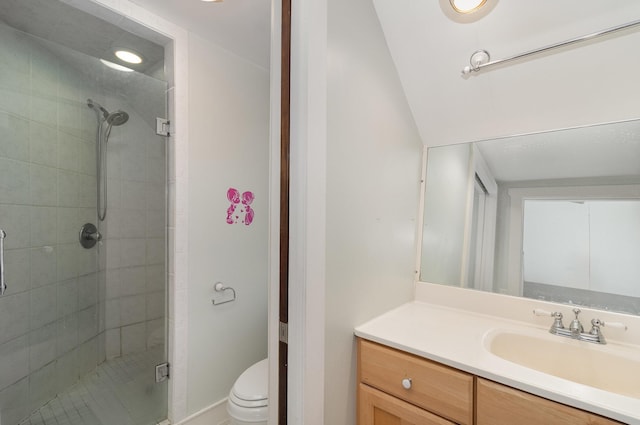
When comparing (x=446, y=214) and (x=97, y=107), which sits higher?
(x=97, y=107)

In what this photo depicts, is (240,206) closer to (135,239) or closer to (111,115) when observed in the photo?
(135,239)

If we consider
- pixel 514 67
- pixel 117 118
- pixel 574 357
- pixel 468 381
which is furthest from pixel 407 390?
pixel 117 118

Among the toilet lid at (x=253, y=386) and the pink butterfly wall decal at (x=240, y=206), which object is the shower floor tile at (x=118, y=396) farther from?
the pink butterfly wall decal at (x=240, y=206)

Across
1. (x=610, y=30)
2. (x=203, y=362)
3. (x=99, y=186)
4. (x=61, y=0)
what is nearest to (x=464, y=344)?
(x=610, y=30)

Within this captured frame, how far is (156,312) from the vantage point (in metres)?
1.69

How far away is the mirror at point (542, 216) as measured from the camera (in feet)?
3.78

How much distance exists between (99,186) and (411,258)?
1.85m

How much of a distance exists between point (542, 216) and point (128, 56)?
243 cm

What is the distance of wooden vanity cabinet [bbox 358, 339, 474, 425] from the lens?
94 cm

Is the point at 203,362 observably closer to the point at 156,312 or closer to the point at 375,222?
the point at 156,312

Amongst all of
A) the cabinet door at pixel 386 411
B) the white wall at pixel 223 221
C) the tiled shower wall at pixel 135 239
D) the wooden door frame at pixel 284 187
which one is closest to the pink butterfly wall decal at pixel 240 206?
the white wall at pixel 223 221

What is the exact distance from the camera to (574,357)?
3.55 ft

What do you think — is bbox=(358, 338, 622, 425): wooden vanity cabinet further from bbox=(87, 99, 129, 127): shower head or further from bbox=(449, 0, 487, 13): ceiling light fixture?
bbox=(87, 99, 129, 127): shower head

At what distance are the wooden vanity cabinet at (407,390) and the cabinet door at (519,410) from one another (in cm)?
4
